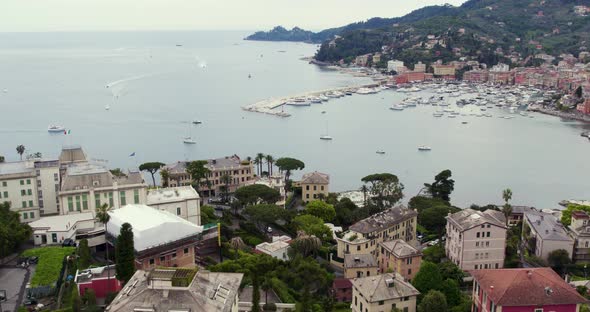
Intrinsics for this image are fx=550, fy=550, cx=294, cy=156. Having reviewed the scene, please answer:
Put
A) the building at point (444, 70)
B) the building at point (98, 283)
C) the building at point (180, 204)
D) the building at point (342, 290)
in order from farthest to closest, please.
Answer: the building at point (444, 70), the building at point (180, 204), the building at point (342, 290), the building at point (98, 283)

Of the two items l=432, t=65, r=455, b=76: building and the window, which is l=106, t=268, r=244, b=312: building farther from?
l=432, t=65, r=455, b=76: building

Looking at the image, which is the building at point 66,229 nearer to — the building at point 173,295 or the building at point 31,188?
the building at point 31,188

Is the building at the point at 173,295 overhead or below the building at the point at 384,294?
overhead

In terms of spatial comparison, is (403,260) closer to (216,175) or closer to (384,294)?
(384,294)

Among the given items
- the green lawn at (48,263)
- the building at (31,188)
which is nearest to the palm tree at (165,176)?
the building at (31,188)

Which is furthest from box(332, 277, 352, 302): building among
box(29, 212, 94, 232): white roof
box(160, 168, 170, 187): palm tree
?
box(160, 168, 170, 187): palm tree

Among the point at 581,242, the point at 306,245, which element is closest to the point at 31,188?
the point at 306,245

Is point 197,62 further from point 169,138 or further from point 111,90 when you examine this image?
point 169,138
